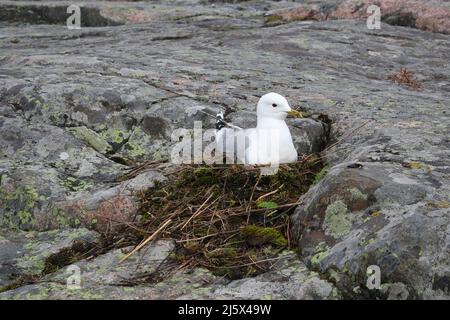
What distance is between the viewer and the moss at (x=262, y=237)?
174 inches

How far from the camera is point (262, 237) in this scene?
4426 millimetres

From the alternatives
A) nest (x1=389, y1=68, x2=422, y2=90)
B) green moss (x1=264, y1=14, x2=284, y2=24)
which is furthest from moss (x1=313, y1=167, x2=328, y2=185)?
green moss (x1=264, y1=14, x2=284, y2=24)

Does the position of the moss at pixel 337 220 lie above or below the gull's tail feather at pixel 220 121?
below

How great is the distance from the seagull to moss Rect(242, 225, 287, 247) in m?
1.04

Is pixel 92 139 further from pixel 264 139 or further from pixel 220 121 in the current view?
pixel 264 139

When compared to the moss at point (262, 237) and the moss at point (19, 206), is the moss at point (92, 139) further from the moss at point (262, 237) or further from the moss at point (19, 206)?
the moss at point (262, 237)

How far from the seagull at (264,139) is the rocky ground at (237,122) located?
442mm

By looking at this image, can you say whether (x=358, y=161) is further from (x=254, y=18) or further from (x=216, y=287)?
(x=254, y=18)

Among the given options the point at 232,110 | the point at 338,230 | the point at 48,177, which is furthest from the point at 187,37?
the point at 338,230

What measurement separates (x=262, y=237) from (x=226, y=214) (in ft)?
1.26

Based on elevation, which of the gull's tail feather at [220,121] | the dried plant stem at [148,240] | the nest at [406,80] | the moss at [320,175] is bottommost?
the dried plant stem at [148,240]

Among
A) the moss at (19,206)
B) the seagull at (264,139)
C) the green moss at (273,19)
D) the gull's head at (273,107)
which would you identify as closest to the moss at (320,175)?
the seagull at (264,139)

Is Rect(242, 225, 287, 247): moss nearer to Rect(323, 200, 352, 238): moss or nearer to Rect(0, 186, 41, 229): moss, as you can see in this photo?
Rect(323, 200, 352, 238): moss

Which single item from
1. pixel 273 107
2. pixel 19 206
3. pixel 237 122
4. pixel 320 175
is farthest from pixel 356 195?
pixel 19 206
